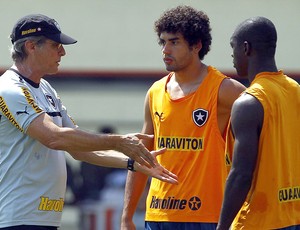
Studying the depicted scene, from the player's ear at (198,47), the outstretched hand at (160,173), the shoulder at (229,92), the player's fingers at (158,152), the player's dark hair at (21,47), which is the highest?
the player's dark hair at (21,47)

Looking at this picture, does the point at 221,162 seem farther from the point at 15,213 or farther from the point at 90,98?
the point at 90,98

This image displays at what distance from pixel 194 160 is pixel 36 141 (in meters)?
1.02

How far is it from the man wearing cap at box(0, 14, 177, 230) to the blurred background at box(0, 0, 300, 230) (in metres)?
4.87

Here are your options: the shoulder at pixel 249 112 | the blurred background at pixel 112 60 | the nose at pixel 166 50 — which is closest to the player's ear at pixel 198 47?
the nose at pixel 166 50

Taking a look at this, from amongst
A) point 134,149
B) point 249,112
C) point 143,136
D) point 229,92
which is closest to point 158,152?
point 143,136

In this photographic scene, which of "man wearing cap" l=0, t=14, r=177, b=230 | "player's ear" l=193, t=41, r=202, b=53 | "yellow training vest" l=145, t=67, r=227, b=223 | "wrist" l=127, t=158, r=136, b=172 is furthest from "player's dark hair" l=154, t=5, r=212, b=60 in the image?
"wrist" l=127, t=158, r=136, b=172

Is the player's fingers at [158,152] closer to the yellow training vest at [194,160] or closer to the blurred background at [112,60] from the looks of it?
the yellow training vest at [194,160]

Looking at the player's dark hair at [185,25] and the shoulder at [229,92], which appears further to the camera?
the player's dark hair at [185,25]

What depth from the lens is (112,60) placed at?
1141 cm

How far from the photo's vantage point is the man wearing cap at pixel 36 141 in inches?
234

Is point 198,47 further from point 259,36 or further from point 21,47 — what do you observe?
point 21,47

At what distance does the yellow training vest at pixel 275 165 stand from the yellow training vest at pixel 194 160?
76 centimetres

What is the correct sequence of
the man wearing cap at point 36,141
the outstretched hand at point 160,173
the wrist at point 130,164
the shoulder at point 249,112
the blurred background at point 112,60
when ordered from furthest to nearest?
the blurred background at point 112,60
the wrist at point 130,164
the outstretched hand at point 160,173
the man wearing cap at point 36,141
the shoulder at point 249,112

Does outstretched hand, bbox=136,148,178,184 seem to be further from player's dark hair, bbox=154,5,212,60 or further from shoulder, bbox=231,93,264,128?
player's dark hair, bbox=154,5,212,60
